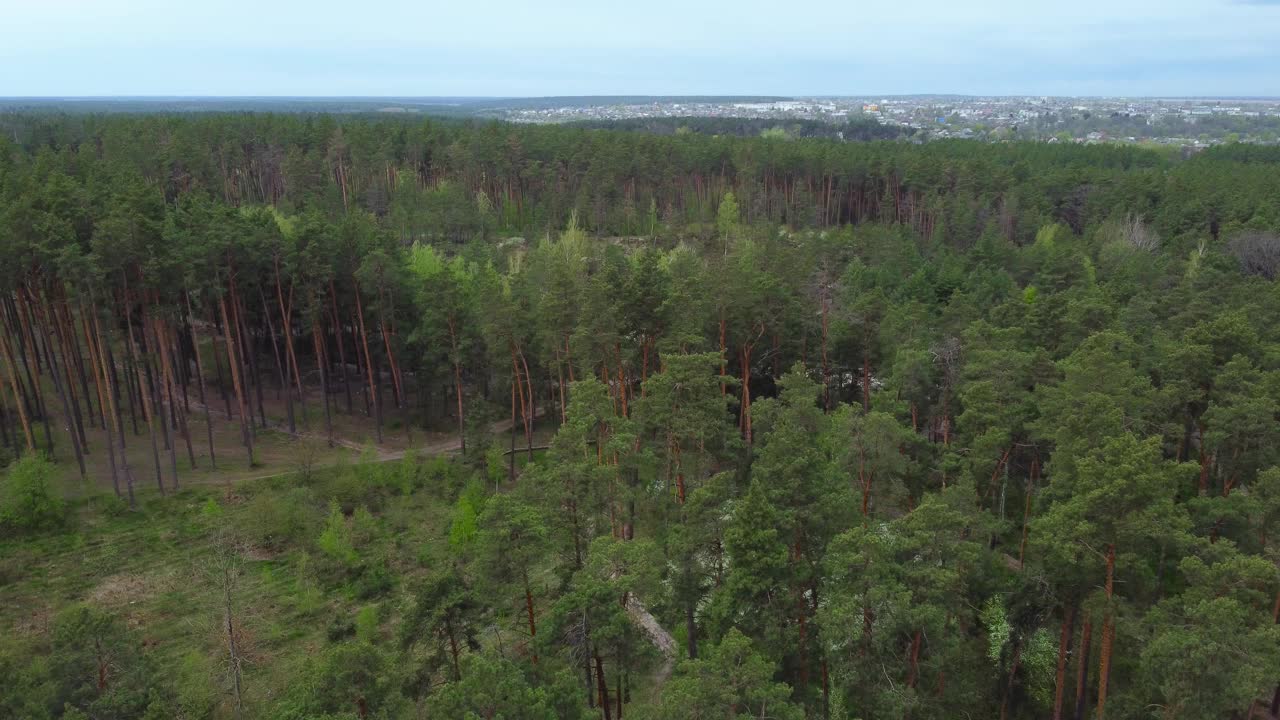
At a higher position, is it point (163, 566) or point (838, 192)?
point (838, 192)

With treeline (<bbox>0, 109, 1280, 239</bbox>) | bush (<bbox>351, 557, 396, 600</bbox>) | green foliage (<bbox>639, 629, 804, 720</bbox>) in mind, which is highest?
treeline (<bbox>0, 109, 1280, 239</bbox>)

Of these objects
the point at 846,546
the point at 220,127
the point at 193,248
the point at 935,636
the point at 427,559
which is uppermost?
the point at 220,127

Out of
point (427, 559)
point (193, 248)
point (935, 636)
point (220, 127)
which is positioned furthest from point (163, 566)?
point (220, 127)

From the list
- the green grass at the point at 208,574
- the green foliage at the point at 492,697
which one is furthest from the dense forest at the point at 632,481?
the green grass at the point at 208,574

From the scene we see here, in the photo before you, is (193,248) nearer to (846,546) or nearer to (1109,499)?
(846,546)

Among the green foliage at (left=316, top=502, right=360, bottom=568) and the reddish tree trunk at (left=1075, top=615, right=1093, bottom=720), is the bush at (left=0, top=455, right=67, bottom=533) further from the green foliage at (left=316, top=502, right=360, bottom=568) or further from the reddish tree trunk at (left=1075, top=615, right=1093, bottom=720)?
the reddish tree trunk at (left=1075, top=615, right=1093, bottom=720)

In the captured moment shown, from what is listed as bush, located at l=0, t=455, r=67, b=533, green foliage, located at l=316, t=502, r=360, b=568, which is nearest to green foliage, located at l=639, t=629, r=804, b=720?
green foliage, located at l=316, t=502, r=360, b=568
